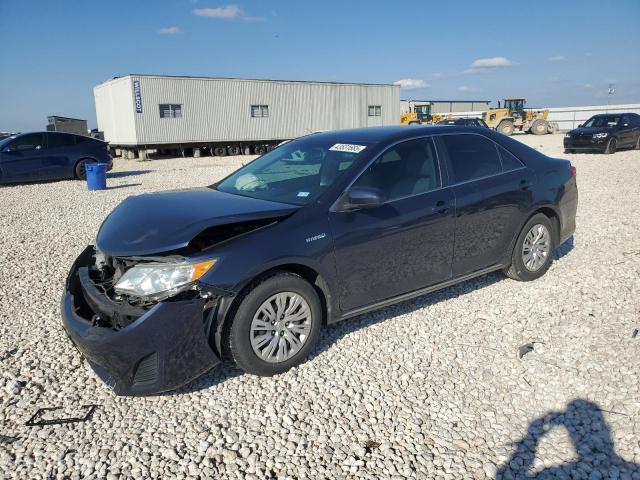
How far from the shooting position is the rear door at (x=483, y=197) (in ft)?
14.0

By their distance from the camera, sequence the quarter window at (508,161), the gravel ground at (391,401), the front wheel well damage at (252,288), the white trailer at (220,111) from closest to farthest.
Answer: the gravel ground at (391,401), the front wheel well damage at (252,288), the quarter window at (508,161), the white trailer at (220,111)

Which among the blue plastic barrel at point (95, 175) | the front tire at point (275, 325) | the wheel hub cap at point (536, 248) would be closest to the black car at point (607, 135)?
the wheel hub cap at point (536, 248)

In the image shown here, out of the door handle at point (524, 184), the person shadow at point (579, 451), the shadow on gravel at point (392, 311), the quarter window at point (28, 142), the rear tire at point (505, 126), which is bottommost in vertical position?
the person shadow at point (579, 451)

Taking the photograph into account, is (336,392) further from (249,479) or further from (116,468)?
(116,468)

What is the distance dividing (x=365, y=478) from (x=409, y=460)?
0.90 feet

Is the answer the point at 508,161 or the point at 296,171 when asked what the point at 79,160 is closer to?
the point at 296,171

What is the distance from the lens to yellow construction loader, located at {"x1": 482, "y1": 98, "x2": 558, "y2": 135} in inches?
1371

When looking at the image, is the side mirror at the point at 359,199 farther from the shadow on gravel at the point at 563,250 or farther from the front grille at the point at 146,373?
the shadow on gravel at the point at 563,250

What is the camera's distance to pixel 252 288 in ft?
10.3

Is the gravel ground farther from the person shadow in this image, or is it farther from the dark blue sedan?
the dark blue sedan

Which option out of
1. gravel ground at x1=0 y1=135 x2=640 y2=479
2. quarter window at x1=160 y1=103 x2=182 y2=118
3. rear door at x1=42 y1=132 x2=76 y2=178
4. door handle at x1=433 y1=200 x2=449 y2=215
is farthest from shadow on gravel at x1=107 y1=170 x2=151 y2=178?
door handle at x1=433 y1=200 x2=449 y2=215

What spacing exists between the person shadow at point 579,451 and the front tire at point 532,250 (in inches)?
81.0

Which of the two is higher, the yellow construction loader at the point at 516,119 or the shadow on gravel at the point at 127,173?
the yellow construction loader at the point at 516,119

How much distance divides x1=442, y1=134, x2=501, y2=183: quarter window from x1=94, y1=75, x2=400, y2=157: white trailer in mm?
20916
